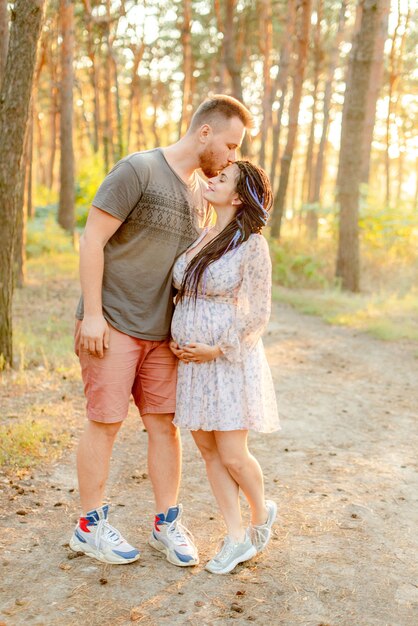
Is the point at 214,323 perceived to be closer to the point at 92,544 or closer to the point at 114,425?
the point at 114,425

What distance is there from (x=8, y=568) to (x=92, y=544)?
40 centimetres

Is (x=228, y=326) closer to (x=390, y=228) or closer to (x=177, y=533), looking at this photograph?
(x=177, y=533)

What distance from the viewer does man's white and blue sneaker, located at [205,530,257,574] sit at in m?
3.48

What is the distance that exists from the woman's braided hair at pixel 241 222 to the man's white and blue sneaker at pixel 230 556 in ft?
4.08

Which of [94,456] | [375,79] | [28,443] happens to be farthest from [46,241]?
[94,456]

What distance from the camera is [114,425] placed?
137 inches

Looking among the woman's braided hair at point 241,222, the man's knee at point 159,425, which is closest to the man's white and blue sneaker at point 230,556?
the man's knee at point 159,425

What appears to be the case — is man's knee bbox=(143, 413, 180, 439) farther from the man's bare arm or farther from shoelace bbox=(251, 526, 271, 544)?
shoelace bbox=(251, 526, 271, 544)

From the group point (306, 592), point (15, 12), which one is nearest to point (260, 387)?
point (306, 592)

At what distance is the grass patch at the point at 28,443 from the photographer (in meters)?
4.82

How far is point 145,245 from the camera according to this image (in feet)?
11.2

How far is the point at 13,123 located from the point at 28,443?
2.82 metres

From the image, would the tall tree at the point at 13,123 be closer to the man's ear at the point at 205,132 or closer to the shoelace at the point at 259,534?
the man's ear at the point at 205,132

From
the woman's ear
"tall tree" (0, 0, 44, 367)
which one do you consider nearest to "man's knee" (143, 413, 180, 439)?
the woman's ear
